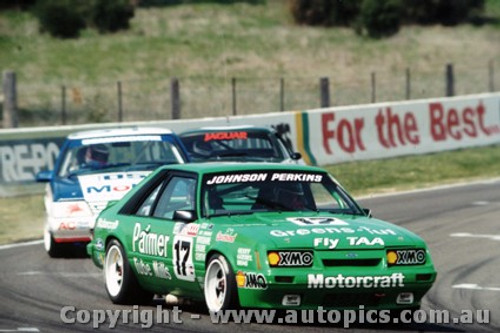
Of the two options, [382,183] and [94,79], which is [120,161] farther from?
[94,79]

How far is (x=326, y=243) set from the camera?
32.3 ft

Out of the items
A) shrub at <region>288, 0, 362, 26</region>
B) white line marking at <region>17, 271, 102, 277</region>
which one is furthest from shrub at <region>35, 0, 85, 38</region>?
white line marking at <region>17, 271, 102, 277</region>

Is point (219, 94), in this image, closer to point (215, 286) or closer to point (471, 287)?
point (471, 287)

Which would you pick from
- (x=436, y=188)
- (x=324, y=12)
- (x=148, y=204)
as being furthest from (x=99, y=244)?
(x=324, y=12)

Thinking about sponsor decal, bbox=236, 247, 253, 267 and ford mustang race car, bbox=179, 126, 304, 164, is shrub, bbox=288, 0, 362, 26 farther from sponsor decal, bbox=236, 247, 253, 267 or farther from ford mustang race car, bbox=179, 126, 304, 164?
sponsor decal, bbox=236, 247, 253, 267

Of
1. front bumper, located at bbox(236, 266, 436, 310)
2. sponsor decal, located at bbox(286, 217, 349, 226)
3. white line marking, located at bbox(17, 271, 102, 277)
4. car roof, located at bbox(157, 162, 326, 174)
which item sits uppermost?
car roof, located at bbox(157, 162, 326, 174)

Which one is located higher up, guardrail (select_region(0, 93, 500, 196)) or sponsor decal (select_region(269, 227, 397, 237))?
sponsor decal (select_region(269, 227, 397, 237))

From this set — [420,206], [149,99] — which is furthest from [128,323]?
[149,99]

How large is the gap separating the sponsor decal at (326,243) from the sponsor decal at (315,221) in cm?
36

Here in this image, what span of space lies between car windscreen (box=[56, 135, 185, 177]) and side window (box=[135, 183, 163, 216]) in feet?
16.3

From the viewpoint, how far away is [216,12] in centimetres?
6619

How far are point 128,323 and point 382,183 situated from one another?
16104 mm

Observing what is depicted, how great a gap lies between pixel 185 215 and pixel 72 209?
539 cm

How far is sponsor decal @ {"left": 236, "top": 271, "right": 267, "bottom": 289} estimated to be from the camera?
966 cm
